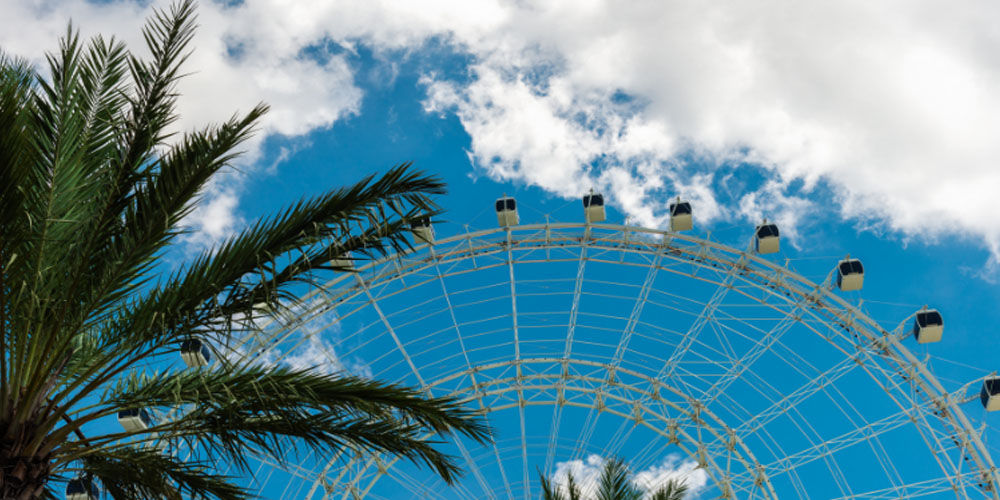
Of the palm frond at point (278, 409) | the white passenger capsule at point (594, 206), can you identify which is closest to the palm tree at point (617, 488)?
the palm frond at point (278, 409)

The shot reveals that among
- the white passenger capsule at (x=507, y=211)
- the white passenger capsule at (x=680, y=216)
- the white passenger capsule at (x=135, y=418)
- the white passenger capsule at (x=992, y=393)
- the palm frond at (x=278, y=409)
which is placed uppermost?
the white passenger capsule at (x=507, y=211)

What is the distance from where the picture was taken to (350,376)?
9680 mm

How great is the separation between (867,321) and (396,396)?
2226cm

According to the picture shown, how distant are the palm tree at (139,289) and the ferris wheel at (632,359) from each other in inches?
607

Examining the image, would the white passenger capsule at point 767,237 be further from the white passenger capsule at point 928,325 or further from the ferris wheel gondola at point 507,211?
the ferris wheel gondola at point 507,211

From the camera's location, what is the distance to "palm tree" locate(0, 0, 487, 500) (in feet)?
28.0

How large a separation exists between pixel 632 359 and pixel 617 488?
52.8ft

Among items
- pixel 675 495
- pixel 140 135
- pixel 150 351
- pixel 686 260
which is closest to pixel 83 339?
pixel 150 351

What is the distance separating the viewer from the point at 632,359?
31.8 metres

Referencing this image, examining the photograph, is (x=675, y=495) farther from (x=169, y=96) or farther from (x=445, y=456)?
(x=169, y=96)

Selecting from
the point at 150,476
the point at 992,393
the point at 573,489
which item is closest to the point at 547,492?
the point at 573,489

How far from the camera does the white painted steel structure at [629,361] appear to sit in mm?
27906

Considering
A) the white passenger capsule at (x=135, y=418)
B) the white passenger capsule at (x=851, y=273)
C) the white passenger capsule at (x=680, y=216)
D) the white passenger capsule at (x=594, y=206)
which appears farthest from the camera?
the white passenger capsule at (x=594, y=206)

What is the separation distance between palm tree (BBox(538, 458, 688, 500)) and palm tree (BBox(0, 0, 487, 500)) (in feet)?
20.7
